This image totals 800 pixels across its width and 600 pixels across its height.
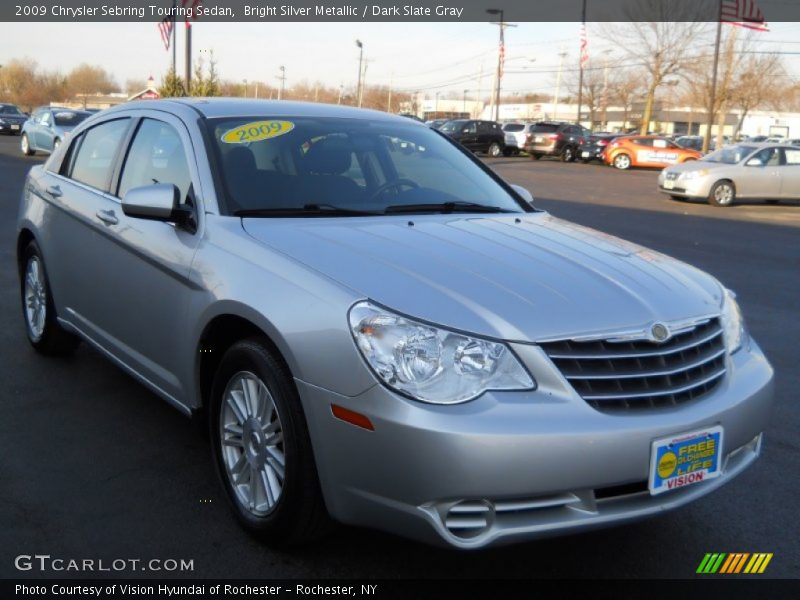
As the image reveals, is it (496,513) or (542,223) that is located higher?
(542,223)

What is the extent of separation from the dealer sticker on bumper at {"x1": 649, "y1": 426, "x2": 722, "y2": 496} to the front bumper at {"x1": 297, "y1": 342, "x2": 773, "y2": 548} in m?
0.04

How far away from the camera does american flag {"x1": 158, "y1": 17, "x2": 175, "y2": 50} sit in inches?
899

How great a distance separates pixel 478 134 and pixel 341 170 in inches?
1418

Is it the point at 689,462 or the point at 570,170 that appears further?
the point at 570,170

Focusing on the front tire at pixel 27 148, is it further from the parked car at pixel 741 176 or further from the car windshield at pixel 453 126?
the car windshield at pixel 453 126

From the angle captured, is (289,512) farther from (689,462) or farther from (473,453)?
(689,462)

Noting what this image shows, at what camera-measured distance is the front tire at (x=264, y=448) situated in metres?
2.91

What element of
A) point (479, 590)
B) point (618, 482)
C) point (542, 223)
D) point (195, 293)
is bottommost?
point (479, 590)

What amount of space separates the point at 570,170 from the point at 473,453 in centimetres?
3099

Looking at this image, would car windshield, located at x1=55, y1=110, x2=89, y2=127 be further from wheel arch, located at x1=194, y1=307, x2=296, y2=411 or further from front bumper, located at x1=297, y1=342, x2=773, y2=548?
front bumper, located at x1=297, y1=342, x2=773, y2=548

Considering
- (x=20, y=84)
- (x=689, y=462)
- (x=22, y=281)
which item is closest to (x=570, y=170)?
(x=22, y=281)

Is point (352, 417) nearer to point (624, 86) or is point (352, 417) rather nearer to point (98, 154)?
point (98, 154)

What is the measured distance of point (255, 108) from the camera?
439 cm

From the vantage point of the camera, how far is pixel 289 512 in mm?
2982
